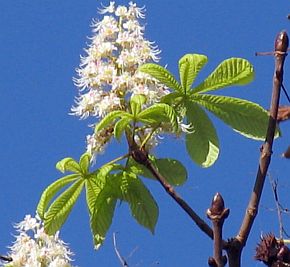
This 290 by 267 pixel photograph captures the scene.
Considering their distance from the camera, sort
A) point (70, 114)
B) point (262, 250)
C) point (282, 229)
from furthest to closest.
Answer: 1. point (282, 229)
2. point (70, 114)
3. point (262, 250)

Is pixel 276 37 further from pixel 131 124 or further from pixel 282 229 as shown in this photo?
pixel 282 229

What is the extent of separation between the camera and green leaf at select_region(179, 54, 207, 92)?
1.71 metres

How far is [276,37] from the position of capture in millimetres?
1402

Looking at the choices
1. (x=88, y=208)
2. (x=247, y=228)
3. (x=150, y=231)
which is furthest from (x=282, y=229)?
(x=247, y=228)

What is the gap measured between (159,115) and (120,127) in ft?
0.30

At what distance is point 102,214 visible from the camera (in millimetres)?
1742

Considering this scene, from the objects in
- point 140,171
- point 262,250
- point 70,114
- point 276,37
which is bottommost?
point 262,250

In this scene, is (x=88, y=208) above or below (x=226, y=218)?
above

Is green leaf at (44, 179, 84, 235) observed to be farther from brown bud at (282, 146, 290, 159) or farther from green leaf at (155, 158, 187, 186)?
brown bud at (282, 146, 290, 159)

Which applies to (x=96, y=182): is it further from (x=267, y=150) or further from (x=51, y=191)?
(x=267, y=150)

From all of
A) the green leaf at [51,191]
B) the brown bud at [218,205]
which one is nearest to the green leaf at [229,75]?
the green leaf at [51,191]

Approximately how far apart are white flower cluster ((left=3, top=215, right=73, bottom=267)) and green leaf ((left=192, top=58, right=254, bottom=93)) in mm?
503

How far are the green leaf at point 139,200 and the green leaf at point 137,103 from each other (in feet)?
0.52

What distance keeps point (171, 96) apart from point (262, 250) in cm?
45
